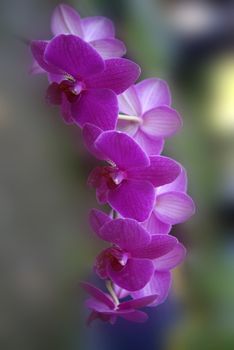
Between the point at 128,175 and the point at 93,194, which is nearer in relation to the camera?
the point at 128,175

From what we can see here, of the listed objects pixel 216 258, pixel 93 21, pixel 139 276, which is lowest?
pixel 216 258

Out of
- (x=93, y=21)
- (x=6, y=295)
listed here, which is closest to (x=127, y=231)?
(x=93, y=21)

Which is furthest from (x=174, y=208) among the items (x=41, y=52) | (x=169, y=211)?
(x=41, y=52)

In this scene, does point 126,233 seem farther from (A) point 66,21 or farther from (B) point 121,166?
(A) point 66,21

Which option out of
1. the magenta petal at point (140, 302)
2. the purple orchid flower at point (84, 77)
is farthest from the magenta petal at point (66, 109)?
the magenta petal at point (140, 302)

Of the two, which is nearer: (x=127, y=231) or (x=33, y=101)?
(x=127, y=231)

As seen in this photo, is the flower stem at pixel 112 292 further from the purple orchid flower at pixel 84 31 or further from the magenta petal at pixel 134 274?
the purple orchid flower at pixel 84 31

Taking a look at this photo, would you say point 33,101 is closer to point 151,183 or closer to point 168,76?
point 168,76

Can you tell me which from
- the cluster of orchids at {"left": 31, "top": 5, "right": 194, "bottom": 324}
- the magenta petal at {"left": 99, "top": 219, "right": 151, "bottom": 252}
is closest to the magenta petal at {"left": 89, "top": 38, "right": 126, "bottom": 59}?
the cluster of orchids at {"left": 31, "top": 5, "right": 194, "bottom": 324}
